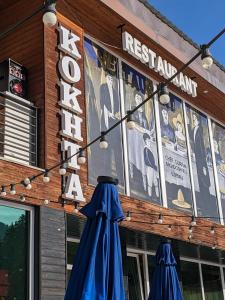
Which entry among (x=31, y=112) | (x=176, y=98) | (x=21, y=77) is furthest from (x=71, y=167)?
(x=176, y=98)

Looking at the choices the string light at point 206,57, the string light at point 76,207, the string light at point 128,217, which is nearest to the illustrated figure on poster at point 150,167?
the string light at point 128,217

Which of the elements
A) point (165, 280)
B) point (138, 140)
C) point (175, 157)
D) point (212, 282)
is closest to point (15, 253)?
point (165, 280)

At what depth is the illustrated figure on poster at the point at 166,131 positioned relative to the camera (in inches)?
475

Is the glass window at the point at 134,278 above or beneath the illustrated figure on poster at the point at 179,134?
beneath

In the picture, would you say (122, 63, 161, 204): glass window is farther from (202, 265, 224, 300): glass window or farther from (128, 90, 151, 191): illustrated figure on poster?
(202, 265, 224, 300): glass window

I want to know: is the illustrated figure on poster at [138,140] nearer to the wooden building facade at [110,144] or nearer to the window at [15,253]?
the wooden building facade at [110,144]

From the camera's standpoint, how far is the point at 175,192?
466 inches

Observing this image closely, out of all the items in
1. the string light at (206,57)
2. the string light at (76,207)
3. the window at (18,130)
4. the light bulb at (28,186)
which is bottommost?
the string light at (76,207)

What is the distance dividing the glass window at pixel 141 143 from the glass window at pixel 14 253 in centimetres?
309

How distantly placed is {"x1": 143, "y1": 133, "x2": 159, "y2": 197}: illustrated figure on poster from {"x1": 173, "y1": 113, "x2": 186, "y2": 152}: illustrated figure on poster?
4.45ft

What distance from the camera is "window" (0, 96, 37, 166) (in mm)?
8219

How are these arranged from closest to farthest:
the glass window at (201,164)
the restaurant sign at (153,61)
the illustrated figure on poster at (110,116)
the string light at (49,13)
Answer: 1. the string light at (49,13)
2. the illustrated figure on poster at (110,116)
3. the restaurant sign at (153,61)
4. the glass window at (201,164)

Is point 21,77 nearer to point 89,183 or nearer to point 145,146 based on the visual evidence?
point 89,183

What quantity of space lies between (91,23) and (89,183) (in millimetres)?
3501
